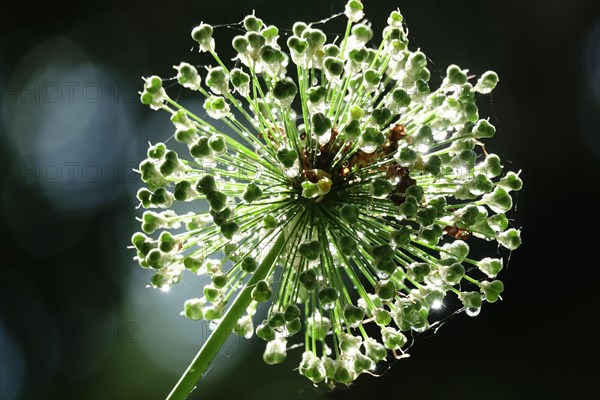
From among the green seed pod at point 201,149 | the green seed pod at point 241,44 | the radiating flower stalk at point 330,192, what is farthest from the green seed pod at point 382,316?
the green seed pod at point 241,44

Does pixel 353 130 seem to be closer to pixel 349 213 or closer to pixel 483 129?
pixel 349 213

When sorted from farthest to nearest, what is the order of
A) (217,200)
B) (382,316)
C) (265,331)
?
1. (382,316)
2. (265,331)
3. (217,200)

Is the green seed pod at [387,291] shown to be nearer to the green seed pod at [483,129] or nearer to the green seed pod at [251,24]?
the green seed pod at [483,129]

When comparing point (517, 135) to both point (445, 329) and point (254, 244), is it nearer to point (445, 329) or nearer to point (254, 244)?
point (445, 329)

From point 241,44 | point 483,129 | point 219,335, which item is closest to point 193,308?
point 219,335

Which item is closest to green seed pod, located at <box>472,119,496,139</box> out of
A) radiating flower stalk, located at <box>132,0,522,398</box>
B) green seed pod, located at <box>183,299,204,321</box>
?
radiating flower stalk, located at <box>132,0,522,398</box>

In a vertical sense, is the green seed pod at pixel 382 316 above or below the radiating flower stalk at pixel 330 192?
below

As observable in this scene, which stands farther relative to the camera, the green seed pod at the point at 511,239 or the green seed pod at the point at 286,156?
the green seed pod at the point at 511,239
